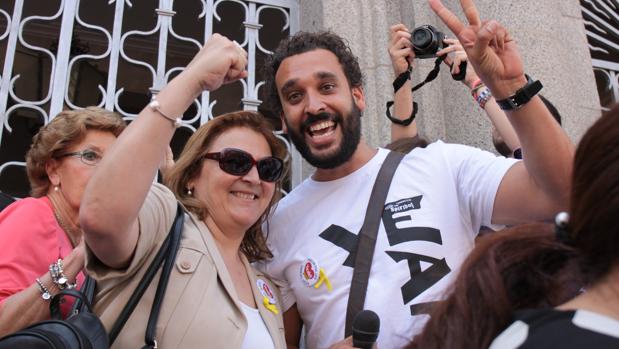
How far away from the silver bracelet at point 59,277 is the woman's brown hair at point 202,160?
488 millimetres

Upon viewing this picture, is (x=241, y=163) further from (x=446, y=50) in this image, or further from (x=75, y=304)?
(x=446, y=50)

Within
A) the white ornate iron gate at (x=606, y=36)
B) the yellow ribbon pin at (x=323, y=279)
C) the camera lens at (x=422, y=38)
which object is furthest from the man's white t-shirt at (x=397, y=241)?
the white ornate iron gate at (x=606, y=36)

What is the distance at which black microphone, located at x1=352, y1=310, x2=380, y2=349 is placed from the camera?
1.51m

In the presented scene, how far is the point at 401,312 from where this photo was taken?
6.00 ft

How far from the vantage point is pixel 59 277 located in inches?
66.8

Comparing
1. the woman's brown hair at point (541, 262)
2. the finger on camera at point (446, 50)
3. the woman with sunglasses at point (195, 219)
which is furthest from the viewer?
the finger on camera at point (446, 50)

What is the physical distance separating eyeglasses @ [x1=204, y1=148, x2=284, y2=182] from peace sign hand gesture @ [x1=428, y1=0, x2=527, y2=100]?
0.87 meters

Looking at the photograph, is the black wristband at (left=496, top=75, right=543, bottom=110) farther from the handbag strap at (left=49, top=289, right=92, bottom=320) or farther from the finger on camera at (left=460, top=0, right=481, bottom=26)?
the handbag strap at (left=49, top=289, right=92, bottom=320)

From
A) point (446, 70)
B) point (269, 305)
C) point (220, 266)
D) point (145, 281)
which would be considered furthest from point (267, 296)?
point (446, 70)

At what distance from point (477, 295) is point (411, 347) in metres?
0.18

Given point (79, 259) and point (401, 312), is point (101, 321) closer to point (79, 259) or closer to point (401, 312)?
point (79, 259)

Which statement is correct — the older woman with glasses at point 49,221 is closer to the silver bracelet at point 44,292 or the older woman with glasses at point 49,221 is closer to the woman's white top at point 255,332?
the silver bracelet at point 44,292

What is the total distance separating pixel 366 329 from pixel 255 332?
45cm

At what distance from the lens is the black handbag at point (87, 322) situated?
1347 mm
